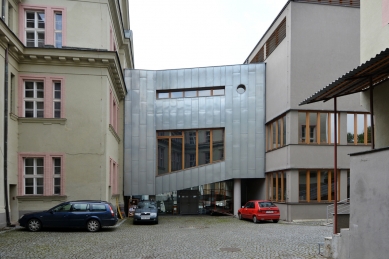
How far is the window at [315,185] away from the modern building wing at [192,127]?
15.0 feet

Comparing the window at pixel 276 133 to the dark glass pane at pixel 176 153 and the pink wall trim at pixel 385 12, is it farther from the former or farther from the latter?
the pink wall trim at pixel 385 12

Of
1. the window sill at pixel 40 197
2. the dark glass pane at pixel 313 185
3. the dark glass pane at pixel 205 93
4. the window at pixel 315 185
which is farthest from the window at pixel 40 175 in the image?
the dark glass pane at pixel 313 185

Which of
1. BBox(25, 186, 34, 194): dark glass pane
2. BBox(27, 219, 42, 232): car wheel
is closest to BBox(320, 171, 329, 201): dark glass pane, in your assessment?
BBox(27, 219, 42, 232): car wheel

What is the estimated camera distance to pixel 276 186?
25.5 meters

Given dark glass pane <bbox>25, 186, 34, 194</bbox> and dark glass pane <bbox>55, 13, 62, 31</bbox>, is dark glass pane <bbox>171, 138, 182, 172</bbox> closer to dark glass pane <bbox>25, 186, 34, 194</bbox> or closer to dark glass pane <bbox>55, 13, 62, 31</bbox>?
dark glass pane <bbox>25, 186, 34, 194</bbox>

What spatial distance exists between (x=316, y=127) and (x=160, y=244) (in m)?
13.8

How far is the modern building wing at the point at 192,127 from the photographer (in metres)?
27.7

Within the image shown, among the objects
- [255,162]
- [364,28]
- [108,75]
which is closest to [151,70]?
[108,75]

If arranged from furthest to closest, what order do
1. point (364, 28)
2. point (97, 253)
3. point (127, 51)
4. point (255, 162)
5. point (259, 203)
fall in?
point (127, 51), point (255, 162), point (259, 203), point (364, 28), point (97, 253)

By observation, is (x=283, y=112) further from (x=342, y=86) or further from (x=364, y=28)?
(x=342, y=86)

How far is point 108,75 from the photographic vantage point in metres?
21.2

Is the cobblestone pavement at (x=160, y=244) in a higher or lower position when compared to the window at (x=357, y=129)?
lower

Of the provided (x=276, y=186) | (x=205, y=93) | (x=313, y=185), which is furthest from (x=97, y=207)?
(x=205, y=93)

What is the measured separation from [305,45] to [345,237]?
1570cm
